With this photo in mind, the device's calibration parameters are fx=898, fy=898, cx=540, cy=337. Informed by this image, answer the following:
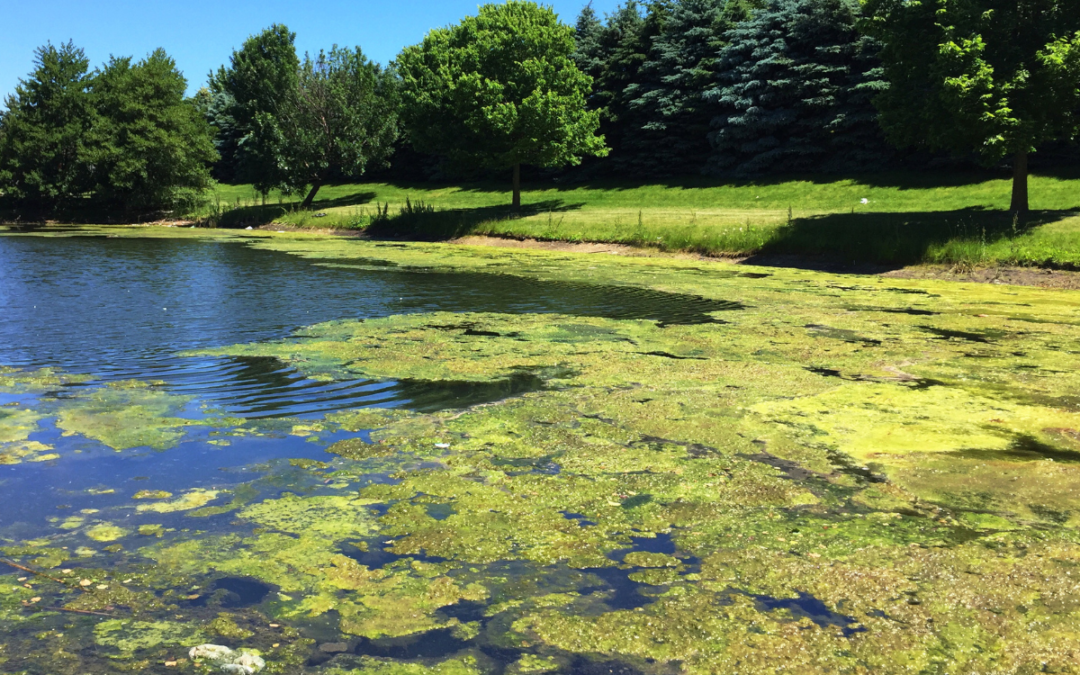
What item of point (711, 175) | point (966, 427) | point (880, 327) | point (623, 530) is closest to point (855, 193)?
point (711, 175)

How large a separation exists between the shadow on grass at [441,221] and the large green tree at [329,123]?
10039mm

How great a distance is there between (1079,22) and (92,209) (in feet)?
161

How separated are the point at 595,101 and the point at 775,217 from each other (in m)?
21.6

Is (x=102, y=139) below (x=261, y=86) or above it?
below

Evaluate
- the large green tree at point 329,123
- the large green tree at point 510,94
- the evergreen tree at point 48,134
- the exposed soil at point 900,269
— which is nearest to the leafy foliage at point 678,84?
the large green tree at point 510,94

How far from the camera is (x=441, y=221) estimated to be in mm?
36000

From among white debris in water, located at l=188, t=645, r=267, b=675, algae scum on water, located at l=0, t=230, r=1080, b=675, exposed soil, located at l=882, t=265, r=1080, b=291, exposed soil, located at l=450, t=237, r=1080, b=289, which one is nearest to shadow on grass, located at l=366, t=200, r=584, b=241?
exposed soil, located at l=450, t=237, r=1080, b=289

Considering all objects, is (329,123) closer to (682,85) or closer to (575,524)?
(682,85)

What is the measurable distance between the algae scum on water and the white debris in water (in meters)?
0.07

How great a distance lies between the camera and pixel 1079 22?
842 inches

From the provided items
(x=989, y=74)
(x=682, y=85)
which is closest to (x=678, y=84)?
(x=682, y=85)

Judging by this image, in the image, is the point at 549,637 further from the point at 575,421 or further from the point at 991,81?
the point at 991,81

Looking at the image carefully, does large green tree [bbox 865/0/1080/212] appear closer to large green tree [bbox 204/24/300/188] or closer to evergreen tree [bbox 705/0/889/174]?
evergreen tree [bbox 705/0/889/174]

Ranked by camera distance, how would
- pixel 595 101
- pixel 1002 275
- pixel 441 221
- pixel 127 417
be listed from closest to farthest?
pixel 127 417 → pixel 1002 275 → pixel 441 221 → pixel 595 101
